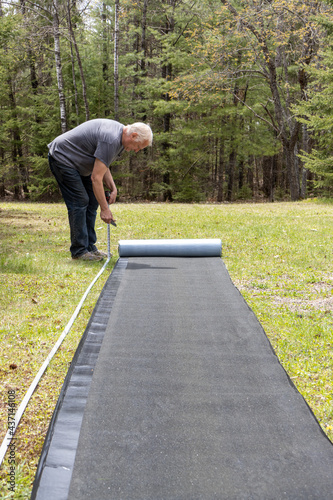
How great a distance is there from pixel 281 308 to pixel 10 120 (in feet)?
49.6

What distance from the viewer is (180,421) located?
1.82m

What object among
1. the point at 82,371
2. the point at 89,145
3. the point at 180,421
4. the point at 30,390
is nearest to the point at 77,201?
the point at 89,145

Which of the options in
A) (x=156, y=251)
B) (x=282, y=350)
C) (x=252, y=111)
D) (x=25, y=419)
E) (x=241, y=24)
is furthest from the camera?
(x=252, y=111)

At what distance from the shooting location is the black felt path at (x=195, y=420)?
1469 millimetres

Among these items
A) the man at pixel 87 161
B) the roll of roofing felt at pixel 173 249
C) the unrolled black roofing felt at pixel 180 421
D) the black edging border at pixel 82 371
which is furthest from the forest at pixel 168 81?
the unrolled black roofing felt at pixel 180 421

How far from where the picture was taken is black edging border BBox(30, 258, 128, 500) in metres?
1.51

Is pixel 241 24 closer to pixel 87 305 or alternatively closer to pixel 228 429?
pixel 87 305

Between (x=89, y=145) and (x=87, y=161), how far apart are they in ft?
0.57

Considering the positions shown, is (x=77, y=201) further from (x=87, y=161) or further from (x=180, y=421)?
(x=180, y=421)

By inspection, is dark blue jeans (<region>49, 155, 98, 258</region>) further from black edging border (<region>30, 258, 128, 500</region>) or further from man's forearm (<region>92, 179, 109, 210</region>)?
black edging border (<region>30, 258, 128, 500</region>)

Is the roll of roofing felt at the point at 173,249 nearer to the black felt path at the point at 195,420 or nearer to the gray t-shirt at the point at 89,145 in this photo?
the gray t-shirt at the point at 89,145

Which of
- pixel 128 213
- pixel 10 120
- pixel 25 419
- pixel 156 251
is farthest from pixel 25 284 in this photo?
pixel 10 120

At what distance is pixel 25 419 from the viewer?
6.22 feet

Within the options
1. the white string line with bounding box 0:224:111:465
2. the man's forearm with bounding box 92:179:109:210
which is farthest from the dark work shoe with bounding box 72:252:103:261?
the white string line with bounding box 0:224:111:465
